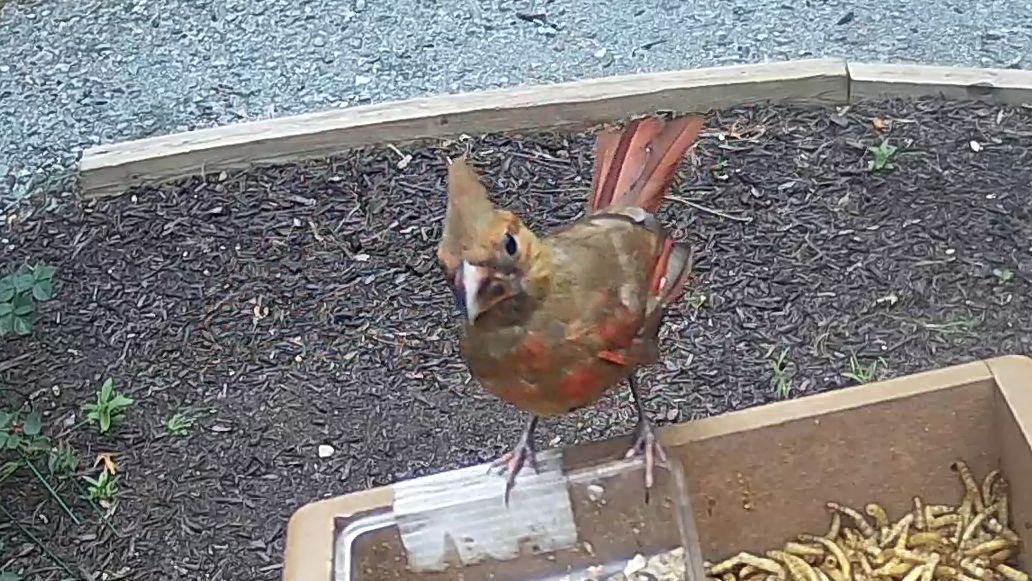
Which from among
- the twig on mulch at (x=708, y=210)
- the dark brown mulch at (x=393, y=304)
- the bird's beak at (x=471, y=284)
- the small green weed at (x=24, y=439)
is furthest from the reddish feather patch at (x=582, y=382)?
the twig on mulch at (x=708, y=210)

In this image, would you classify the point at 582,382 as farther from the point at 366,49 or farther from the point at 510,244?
the point at 366,49

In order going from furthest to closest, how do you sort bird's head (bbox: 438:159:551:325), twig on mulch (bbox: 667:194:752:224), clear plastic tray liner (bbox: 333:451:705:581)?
twig on mulch (bbox: 667:194:752:224), clear plastic tray liner (bbox: 333:451:705:581), bird's head (bbox: 438:159:551:325)

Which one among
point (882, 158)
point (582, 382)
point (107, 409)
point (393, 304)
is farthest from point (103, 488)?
point (882, 158)

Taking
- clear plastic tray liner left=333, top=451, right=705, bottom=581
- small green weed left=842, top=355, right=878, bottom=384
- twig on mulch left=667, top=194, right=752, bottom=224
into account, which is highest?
clear plastic tray liner left=333, top=451, right=705, bottom=581

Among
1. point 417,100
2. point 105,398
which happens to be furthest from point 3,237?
point 417,100

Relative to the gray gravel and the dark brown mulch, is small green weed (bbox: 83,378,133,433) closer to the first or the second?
the dark brown mulch

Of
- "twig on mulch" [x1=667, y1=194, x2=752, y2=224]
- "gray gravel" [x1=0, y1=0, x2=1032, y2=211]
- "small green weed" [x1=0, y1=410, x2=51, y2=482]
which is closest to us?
"small green weed" [x1=0, y1=410, x2=51, y2=482]

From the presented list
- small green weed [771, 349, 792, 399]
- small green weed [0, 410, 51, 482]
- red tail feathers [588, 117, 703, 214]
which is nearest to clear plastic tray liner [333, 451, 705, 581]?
red tail feathers [588, 117, 703, 214]
